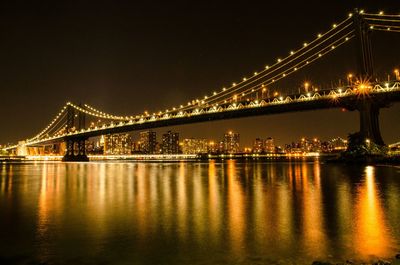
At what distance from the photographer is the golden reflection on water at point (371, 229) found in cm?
610

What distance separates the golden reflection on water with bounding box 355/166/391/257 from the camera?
20.0 feet

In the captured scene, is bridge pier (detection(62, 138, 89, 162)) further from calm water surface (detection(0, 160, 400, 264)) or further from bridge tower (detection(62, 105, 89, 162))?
calm water surface (detection(0, 160, 400, 264))

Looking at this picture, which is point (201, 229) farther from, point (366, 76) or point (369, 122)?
point (366, 76)

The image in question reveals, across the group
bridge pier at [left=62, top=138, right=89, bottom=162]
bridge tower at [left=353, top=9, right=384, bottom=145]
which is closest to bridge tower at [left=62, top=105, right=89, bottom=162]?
bridge pier at [left=62, top=138, right=89, bottom=162]

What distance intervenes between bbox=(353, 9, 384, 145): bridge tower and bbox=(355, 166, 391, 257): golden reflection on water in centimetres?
2469

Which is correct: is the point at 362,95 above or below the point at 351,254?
above

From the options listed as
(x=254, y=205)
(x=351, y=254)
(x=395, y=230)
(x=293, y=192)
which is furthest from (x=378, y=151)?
(x=351, y=254)

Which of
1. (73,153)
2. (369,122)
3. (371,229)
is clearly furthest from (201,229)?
(73,153)

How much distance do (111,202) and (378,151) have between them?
95.8 ft

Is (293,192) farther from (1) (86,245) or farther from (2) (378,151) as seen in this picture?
(2) (378,151)

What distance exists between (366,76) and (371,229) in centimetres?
3222

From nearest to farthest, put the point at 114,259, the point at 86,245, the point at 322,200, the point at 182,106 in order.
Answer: the point at 114,259 < the point at 86,245 < the point at 322,200 < the point at 182,106

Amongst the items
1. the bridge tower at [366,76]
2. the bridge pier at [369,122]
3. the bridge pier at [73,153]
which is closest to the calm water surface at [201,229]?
the bridge pier at [369,122]

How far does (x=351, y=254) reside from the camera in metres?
5.87
